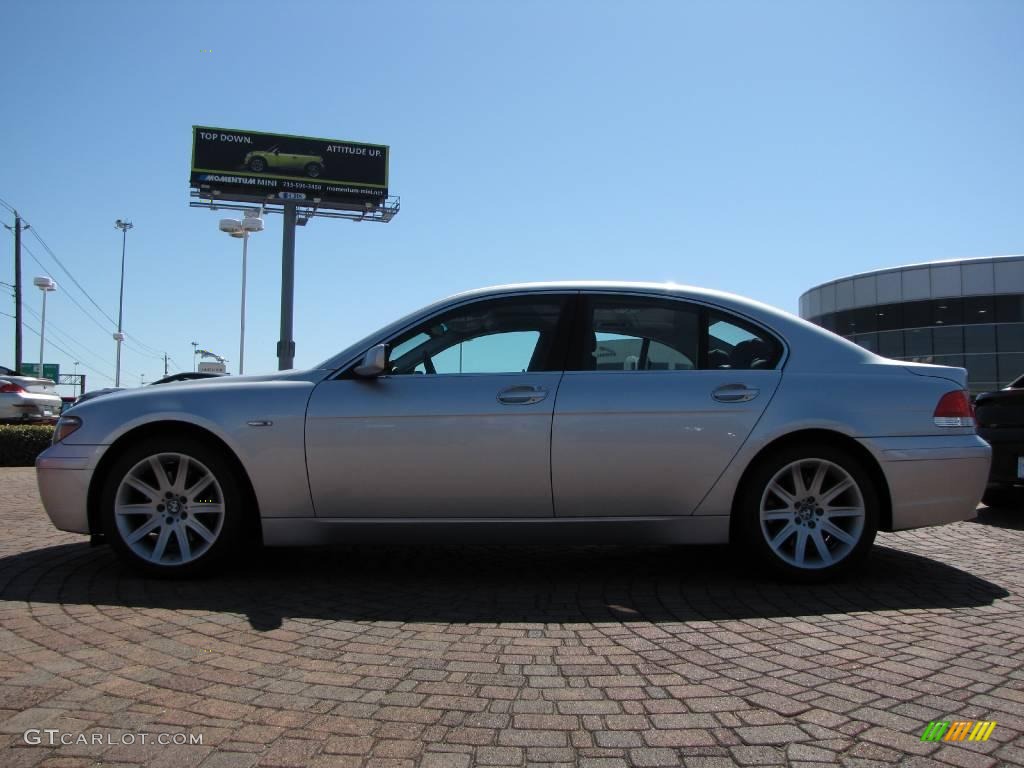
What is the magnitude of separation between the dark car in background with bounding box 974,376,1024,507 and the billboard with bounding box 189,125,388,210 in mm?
35965

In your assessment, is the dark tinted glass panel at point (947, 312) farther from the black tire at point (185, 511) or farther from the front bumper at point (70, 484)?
the front bumper at point (70, 484)

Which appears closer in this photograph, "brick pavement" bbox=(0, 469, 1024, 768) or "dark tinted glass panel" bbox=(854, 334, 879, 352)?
"brick pavement" bbox=(0, 469, 1024, 768)

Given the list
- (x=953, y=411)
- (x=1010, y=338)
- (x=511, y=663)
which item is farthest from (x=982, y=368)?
(x=511, y=663)

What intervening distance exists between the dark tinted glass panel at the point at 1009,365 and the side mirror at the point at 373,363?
29934 millimetres

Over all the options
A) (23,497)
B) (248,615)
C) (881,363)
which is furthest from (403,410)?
(23,497)

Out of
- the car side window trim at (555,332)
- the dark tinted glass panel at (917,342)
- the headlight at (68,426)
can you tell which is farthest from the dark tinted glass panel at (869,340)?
the headlight at (68,426)

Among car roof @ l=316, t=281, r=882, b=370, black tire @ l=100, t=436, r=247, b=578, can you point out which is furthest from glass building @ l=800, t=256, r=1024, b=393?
black tire @ l=100, t=436, r=247, b=578

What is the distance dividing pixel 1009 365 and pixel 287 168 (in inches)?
1350

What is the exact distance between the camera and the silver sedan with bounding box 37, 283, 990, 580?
12.8ft

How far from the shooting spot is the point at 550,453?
12.7ft

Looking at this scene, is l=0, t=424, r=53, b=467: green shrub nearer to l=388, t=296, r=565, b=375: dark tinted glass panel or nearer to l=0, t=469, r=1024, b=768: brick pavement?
l=0, t=469, r=1024, b=768: brick pavement

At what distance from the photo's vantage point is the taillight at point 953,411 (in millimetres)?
3986

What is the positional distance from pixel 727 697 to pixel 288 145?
134 ft

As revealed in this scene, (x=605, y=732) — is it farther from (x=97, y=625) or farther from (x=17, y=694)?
(x=97, y=625)
